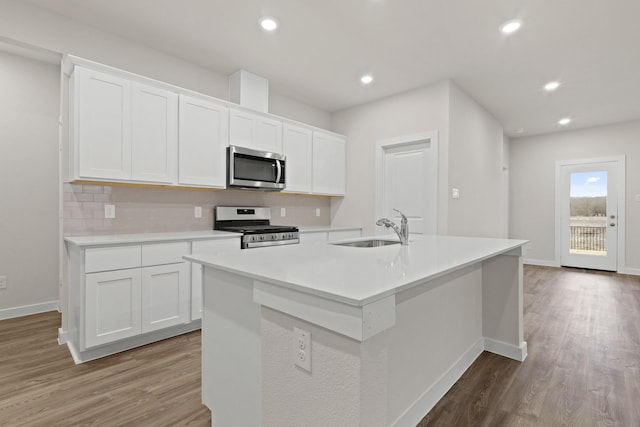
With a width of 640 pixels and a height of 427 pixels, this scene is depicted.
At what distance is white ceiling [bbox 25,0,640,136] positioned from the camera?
2.50 meters

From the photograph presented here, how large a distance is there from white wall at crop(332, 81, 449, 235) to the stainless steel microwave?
1323mm

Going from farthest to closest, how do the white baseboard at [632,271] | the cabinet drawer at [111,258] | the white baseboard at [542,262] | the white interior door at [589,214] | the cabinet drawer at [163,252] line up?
the white baseboard at [542,262] < the white interior door at [589,214] < the white baseboard at [632,271] < the cabinet drawer at [163,252] < the cabinet drawer at [111,258]

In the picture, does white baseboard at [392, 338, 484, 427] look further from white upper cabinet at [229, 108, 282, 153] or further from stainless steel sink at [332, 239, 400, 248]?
white upper cabinet at [229, 108, 282, 153]

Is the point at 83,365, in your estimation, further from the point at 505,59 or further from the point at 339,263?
the point at 505,59

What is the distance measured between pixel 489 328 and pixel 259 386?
6.51 feet

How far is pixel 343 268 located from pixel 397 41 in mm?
2569

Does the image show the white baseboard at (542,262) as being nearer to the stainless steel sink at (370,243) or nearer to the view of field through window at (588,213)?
the view of field through window at (588,213)

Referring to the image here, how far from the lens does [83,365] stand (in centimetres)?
227

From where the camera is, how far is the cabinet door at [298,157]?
13.3 feet

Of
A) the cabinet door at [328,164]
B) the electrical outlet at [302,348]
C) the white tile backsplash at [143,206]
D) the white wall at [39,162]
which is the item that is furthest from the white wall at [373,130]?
the electrical outlet at [302,348]

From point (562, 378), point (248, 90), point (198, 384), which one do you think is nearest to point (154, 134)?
point (248, 90)

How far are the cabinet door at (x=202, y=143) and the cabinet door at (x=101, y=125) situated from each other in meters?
0.47

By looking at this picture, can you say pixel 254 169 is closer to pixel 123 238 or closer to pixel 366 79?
pixel 123 238

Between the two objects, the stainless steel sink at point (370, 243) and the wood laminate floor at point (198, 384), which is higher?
the stainless steel sink at point (370, 243)
